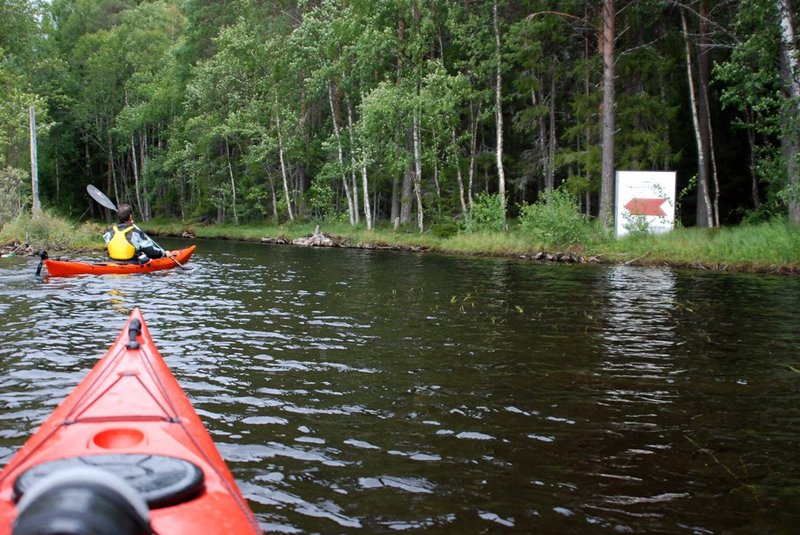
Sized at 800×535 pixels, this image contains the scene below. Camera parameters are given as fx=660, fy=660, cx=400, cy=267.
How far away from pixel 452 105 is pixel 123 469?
22.5 meters

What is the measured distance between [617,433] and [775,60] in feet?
50.2

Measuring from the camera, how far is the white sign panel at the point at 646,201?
18.8 m

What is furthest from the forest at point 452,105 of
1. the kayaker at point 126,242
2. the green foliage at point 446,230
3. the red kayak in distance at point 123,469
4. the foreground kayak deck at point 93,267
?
the red kayak in distance at point 123,469

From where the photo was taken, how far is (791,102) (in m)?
14.6

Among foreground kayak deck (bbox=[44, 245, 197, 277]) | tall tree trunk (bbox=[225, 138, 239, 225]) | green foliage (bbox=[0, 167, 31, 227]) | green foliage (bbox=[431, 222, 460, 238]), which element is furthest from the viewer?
tall tree trunk (bbox=[225, 138, 239, 225])

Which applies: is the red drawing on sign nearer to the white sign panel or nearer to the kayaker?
the white sign panel

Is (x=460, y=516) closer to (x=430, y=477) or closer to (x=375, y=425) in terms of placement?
(x=430, y=477)

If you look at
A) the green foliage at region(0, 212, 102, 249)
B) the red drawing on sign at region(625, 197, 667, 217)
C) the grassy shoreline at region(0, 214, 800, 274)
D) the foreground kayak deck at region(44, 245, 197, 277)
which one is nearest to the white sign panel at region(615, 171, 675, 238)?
the red drawing on sign at region(625, 197, 667, 217)

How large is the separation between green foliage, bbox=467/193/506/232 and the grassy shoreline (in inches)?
31.9

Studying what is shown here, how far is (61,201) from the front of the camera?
162ft

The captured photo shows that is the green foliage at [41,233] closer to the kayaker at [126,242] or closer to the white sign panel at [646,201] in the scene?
the kayaker at [126,242]

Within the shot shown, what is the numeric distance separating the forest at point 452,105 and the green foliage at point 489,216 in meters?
0.11

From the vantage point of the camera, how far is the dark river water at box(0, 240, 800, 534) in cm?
378

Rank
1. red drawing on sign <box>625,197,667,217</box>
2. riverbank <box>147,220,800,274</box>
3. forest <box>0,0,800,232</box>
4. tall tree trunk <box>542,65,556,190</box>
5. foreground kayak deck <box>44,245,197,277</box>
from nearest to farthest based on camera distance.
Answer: foreground kayak deck <box>44,245,197,277</box> < riverbank <box>147,220,800,274</box> < red drawing on sign <box>625,197,667,217</box> < forest <box>0,0,800,232</box> < tall tree trunk <box>542,65,556,190</box>
